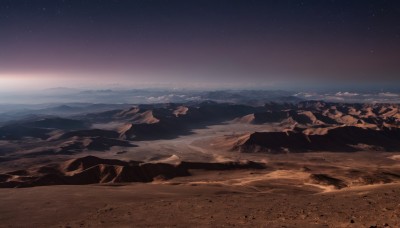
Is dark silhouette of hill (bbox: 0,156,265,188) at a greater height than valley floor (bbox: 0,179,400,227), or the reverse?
valley floor (bbox: 0,179,400,227)

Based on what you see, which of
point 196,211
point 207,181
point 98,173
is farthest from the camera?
point 98,173

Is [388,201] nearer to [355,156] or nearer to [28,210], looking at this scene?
[28,210]

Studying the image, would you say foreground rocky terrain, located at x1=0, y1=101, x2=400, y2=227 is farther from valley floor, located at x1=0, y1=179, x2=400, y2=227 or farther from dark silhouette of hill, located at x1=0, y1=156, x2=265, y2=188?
dark silhouette of hill, located at x1=0, y1=156, x2=265, y2=188

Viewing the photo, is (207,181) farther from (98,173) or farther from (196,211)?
(196,211)

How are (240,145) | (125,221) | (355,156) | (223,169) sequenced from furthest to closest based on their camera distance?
(240,145) → (355,156) → (223,169) → (125,221)

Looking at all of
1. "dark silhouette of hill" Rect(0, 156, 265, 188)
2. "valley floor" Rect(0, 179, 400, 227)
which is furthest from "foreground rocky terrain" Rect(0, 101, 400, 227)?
"dark silhouette of hill" Rect(0, 156, 265, 188)

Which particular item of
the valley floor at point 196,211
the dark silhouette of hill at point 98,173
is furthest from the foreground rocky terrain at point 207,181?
the dark silhouette of hill at point 98,173

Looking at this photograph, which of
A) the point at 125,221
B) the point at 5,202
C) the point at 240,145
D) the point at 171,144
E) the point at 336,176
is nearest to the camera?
the point at 125,221

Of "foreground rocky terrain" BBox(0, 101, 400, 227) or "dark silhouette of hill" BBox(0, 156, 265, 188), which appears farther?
"dark silhouette of hill" BBox(0, 156, 265, 188)

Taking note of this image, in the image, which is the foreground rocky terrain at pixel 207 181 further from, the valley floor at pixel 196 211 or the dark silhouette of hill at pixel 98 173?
the dark silhouette of hill at pixel 98 173

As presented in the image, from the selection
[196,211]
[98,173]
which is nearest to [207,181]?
[98,173]

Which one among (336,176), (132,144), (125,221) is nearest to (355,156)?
(336,176)
